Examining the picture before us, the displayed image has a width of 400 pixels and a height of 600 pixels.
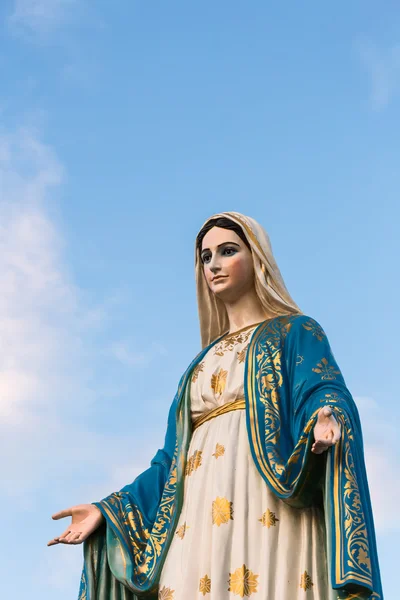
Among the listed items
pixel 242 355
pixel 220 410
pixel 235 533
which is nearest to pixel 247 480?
pixel 235 533

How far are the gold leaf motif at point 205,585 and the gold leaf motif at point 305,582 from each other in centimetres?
65

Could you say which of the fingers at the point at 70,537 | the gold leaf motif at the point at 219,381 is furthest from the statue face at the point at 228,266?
the fingers at the point at 70,537

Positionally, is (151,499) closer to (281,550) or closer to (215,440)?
(215,440)

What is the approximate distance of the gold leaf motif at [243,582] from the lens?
7746 mm

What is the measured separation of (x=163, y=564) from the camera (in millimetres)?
8469

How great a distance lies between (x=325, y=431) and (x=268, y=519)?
0.82m

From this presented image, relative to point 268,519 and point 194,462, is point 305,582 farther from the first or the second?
point 194,462

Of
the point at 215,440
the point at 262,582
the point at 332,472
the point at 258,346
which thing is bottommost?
the point at 262,582

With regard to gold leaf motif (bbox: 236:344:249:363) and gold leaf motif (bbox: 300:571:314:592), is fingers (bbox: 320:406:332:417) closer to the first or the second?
gold leaf motif (bbox: 300:571:314:592)

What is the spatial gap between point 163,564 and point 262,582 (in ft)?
3.26

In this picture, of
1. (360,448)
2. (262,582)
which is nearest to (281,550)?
(262,582)

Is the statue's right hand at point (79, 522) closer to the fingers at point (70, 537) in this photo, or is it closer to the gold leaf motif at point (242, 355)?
the fingers at point (70, 537)

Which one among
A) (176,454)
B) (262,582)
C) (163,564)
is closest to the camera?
(262,582)

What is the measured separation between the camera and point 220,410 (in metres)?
8.88
